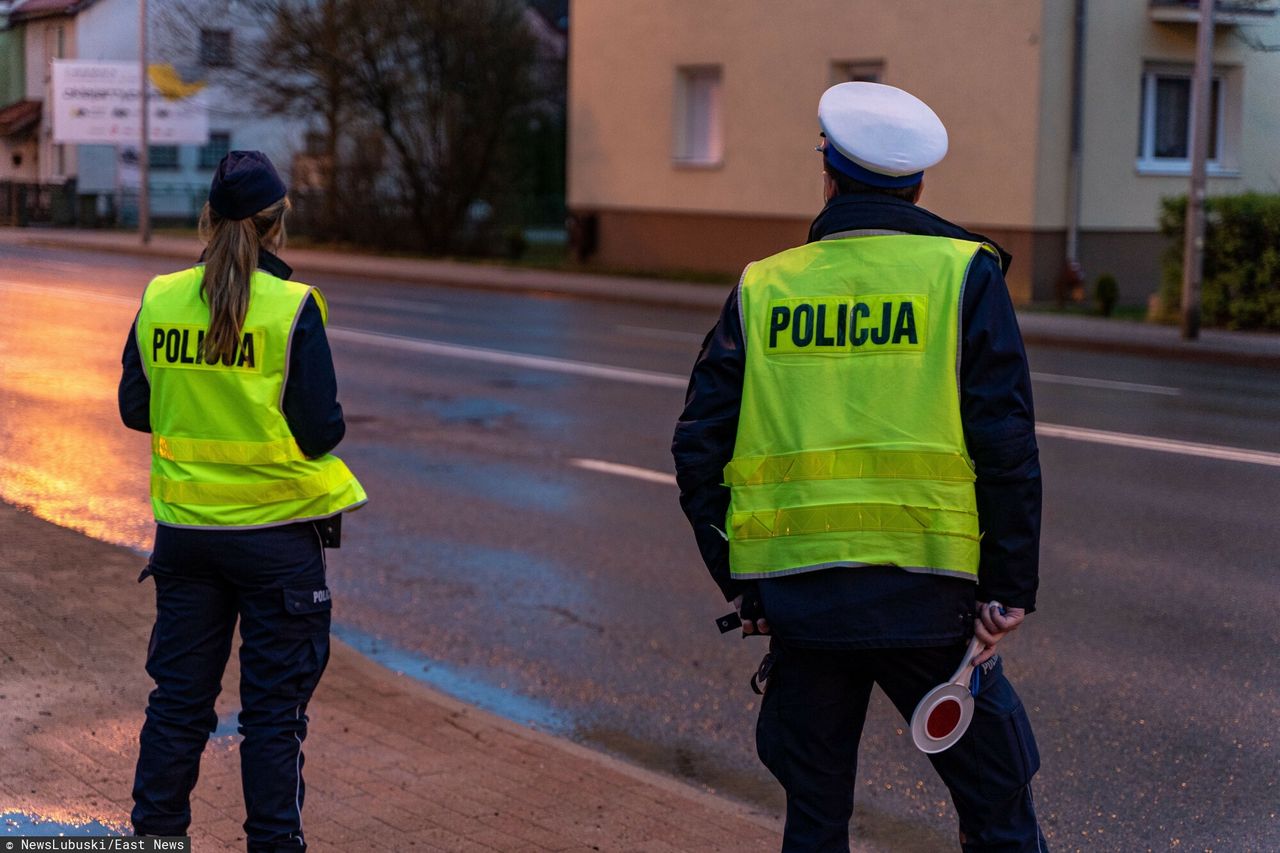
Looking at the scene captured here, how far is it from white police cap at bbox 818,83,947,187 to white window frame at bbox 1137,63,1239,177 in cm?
2449

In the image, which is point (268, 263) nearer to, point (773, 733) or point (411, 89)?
point (773, 733)

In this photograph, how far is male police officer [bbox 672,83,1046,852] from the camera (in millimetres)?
3121

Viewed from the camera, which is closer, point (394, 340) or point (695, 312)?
point (394, 340)

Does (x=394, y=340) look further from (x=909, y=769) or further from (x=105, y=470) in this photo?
(x=909, y=769)

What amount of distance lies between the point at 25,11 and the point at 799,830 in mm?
57317

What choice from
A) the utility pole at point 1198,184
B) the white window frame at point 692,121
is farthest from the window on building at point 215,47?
the utility pole at point 1198,184

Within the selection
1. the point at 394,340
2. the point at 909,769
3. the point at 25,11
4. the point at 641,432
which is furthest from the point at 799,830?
the point at 25,11

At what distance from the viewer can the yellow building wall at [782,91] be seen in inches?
1006

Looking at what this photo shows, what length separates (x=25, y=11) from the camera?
5484 cm

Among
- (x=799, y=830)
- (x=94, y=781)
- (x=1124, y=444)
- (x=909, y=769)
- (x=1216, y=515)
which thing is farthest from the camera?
(x=1124, y=444)

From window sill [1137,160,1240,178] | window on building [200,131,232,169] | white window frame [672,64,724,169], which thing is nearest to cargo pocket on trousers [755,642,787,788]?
window sill [1137,160,1240,178]

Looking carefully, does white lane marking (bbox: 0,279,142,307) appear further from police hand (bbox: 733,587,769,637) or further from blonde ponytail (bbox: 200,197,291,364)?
police hand (bbox: 733,587,769,637)

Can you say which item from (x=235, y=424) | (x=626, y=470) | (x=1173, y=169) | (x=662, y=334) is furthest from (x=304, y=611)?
(x=1173, y=169)

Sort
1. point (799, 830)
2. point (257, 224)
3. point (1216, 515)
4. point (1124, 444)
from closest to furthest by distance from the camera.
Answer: point (799, 830)
point (257, 224)
point (1216, 515)
point (1124, 444)
